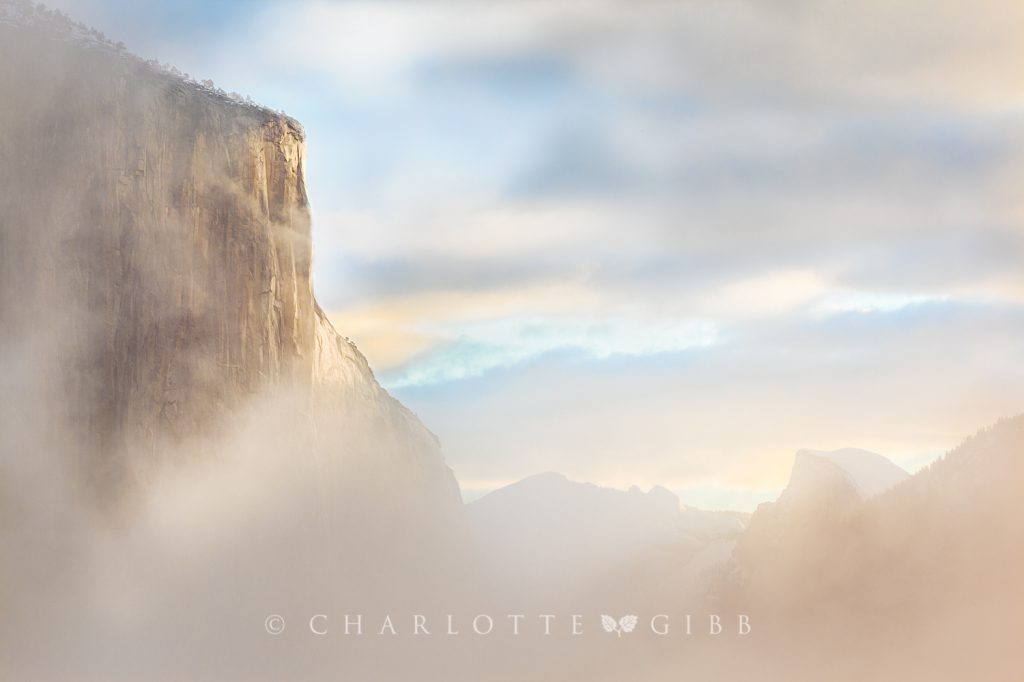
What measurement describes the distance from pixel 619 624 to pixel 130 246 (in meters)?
40.4

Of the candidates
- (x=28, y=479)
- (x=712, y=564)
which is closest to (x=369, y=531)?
(x=28, y=479)

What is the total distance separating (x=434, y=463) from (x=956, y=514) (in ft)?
92.5

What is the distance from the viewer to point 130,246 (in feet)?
133

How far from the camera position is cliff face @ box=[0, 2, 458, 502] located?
129 feet

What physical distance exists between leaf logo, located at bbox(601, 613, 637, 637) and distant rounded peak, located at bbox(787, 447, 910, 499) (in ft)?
41.0

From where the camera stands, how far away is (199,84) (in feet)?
143

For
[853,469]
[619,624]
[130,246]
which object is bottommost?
[619,624]

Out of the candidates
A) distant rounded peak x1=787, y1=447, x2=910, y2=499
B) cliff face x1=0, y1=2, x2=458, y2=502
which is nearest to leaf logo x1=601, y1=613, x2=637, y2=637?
distant rounded peak x1=787, y1=447, x2=910, y2=499

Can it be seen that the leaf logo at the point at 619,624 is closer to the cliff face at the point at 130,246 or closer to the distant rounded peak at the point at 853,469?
the distant rounded peak at the point at 853,469

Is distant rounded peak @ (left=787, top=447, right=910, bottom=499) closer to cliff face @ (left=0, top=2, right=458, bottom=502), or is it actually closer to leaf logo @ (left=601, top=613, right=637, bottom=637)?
leaf logo @ (left=601, top=613, right=637, bottom=637)

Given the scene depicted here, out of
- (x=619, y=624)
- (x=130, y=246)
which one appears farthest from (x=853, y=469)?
(x=130, y=246)

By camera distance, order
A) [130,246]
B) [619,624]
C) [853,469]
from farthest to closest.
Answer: [853,469], [619,624], [130,246]

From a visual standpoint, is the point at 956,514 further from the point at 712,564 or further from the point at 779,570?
the point at 712,564

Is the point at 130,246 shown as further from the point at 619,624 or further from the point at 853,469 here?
the point at 853,469
